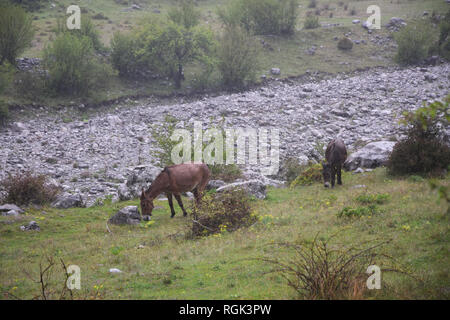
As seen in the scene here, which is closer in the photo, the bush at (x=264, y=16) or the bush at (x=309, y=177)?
the bush at (x=309, y=177)

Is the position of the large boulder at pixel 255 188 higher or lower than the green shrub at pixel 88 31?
lower

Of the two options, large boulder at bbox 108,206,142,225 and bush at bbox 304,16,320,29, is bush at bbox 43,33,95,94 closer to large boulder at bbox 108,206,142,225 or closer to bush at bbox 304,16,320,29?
large boulder at bbox 108,206,142,225

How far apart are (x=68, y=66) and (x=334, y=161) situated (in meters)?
27.4

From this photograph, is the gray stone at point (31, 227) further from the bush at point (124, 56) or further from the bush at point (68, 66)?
the bush at point (124, 56)

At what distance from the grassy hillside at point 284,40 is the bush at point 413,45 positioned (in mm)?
1742

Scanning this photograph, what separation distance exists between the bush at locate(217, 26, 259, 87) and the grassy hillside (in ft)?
5.46

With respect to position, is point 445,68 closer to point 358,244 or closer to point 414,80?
point 414,80

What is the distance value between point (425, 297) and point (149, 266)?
18.5ft

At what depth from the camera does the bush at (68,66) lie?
3388 cm

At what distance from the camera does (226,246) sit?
980 cm

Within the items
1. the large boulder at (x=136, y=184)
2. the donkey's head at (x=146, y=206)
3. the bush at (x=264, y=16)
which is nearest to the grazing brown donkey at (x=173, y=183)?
the donkey's head at (x=146, y=206)

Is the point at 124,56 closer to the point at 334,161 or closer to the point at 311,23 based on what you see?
the point at 311,23

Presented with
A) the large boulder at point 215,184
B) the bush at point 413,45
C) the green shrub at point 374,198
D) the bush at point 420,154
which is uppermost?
the bush at point 413,45

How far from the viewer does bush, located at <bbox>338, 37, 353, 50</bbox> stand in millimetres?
45625
